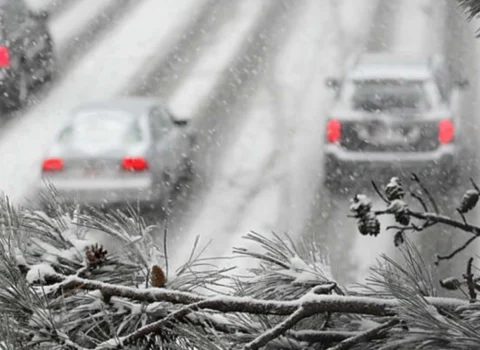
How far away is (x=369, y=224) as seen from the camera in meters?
2.03

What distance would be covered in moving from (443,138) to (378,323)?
10233mm

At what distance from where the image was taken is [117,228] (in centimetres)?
237

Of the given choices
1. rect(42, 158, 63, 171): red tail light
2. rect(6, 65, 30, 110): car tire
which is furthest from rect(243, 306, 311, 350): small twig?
rect(6, 65, 30, 110): car tire

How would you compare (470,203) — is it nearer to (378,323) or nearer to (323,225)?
(378,323)

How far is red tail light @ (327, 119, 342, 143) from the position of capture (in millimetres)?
12070

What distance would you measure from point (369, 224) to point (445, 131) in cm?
1021

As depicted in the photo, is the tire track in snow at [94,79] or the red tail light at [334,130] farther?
the tire track in snow at [94,79]

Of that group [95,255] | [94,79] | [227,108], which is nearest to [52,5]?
[94,79]

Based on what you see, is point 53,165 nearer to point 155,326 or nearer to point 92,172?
point 92,172

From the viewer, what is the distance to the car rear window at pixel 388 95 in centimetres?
1213

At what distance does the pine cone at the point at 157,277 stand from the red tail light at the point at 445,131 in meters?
10.1

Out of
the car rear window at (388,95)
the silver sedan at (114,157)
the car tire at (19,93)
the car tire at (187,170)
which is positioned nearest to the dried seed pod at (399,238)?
the silver sedan at (114,157)

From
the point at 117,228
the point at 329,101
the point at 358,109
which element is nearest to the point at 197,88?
the point at 329,101

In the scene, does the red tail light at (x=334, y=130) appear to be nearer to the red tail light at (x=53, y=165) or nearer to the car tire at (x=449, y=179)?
the car tire at (x=449, y=179)
